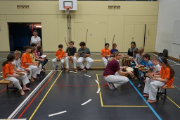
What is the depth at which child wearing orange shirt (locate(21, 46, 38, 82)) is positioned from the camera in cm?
550

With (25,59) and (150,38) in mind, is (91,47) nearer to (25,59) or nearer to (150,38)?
(150,38)

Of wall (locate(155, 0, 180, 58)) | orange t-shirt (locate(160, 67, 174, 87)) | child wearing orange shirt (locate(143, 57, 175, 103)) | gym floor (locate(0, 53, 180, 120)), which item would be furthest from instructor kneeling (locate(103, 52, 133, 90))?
wall (locate(155, 0, 180, 58))

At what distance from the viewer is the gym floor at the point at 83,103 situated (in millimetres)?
3588

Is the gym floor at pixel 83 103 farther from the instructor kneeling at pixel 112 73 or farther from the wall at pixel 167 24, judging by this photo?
the wall at pixel 167 24

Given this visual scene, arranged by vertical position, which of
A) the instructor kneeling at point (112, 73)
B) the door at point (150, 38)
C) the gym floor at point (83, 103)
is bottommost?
the gym floor at point (83, 103)

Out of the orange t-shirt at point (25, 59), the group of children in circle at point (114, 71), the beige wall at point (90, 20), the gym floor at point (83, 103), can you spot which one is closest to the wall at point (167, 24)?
the beige wall at point (90, 20)

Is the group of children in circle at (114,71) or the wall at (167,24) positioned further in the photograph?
the wall at (167,24)

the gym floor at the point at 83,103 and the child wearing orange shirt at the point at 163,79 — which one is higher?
the child wearing orange shirt at the point at 163,79

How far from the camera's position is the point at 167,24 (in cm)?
1167

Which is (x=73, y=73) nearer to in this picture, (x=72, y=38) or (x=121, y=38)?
(x=72, y=38)

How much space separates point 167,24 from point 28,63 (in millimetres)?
10405

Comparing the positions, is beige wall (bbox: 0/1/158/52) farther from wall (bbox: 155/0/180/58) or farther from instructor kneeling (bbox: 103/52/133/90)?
instructor kneeling (bbox: 103/52/133/90)

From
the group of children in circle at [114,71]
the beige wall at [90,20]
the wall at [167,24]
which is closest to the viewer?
the group of children in circle at [114,71]

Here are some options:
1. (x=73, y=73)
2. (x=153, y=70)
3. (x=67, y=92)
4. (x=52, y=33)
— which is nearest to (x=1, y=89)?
(x=67, y=92)
